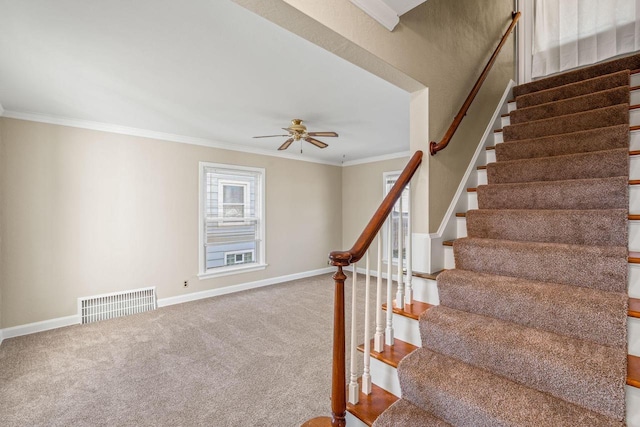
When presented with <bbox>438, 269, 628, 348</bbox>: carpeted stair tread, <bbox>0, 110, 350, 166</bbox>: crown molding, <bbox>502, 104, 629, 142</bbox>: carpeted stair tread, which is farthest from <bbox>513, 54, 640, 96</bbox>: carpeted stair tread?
<bbox>0, 110, 350, 166</bbox>: crown molding

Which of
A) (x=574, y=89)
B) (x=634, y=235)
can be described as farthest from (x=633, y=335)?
(x=574, y=89)

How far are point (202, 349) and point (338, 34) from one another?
292cm

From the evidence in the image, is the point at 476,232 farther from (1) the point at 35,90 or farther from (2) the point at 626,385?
(1) the point at 35,90

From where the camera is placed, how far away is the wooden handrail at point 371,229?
1.28 metres

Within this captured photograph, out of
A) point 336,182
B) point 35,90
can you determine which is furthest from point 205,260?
point 336,182

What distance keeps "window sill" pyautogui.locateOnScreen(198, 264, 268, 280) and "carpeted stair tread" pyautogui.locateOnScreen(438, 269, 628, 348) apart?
12.5 feet

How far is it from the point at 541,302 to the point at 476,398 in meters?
0.55

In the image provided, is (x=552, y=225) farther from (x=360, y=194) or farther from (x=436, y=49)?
(x=360, y=194)

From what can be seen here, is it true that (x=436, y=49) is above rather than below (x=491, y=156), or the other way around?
above

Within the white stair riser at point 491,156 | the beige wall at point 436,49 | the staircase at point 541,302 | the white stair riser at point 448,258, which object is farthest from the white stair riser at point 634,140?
the white stair riser at point 448,258

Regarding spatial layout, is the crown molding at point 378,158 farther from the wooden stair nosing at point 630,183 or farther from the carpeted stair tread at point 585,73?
the wooden stair nosing at point 630,183

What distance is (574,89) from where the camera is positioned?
2512 millimetres

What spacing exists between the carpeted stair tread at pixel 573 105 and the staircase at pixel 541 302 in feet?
0.04

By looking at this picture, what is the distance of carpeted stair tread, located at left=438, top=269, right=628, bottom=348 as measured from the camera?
46.4 inches
